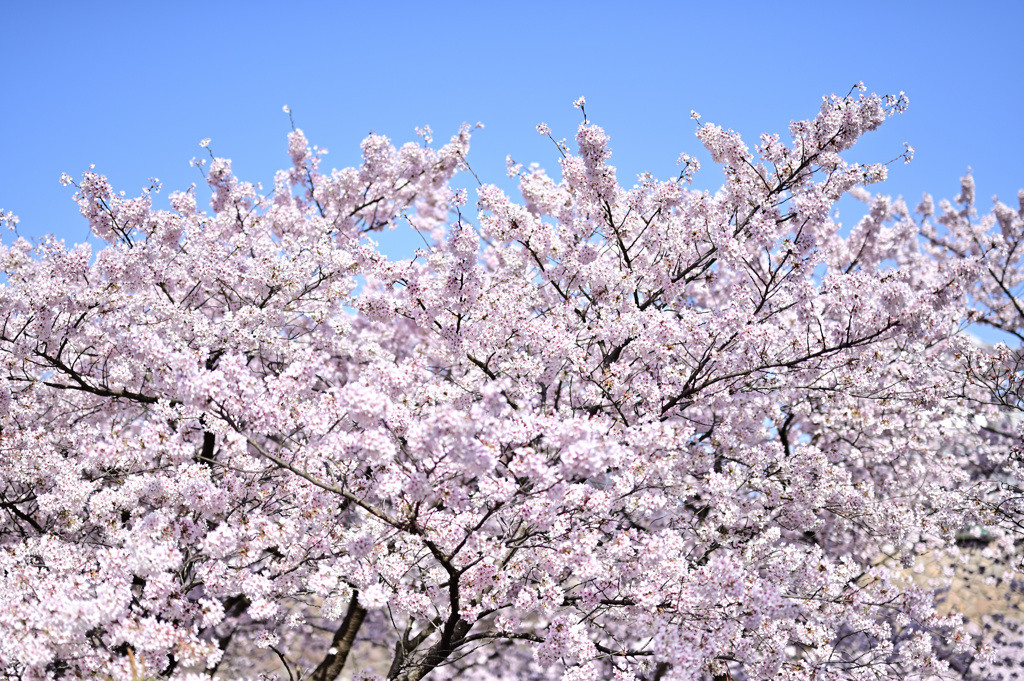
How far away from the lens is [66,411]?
9.60 meters

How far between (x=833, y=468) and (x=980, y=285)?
516 inches

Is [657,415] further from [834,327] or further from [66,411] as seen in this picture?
[66,411]

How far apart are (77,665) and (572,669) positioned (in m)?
4.70

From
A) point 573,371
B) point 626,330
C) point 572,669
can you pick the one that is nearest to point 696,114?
point 626,330

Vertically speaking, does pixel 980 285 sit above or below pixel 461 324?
above

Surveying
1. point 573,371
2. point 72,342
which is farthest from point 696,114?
point 72,342

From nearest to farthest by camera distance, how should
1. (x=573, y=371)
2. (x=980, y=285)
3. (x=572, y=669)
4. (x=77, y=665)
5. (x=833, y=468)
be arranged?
(x=77, y=665)
(x=572, y=669)
(x=573, y=371)
(x=833, y=468)
(x=980, y=285)

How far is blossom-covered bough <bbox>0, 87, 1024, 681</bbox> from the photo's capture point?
620 centimetres

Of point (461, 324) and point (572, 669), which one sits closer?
point (572, 669)

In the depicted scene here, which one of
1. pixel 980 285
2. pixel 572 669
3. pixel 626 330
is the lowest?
pixel 572 669

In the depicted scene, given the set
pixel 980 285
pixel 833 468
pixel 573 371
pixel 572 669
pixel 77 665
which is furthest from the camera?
pixel 980 285

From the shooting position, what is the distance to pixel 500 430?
215 inches

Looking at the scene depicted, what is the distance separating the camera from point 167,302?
29.9 ft

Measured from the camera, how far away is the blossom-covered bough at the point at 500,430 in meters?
6.20
